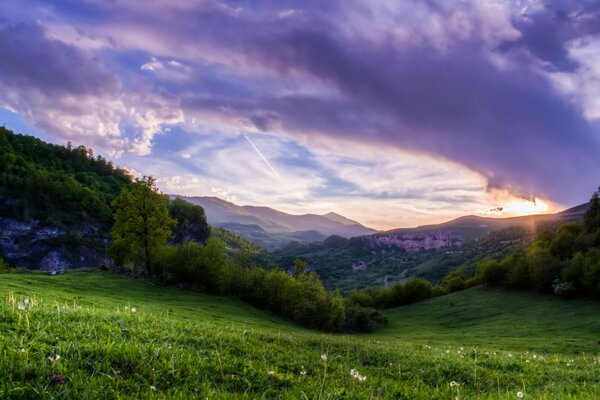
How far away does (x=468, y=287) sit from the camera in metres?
132

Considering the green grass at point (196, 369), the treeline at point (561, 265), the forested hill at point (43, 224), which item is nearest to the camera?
the green grass at point (196, 369)

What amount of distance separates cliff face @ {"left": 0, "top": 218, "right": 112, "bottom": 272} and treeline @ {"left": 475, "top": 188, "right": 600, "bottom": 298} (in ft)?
538

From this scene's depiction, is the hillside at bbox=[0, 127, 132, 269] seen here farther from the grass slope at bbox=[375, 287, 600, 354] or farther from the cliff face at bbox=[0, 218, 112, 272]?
the grass slope at bbox=[375, 287, 600, 354]

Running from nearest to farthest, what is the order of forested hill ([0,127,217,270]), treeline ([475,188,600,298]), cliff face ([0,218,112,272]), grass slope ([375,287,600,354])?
grass slope ([375,287,600,354])
treeline ([475,188,600,298])
cliff face ([0,218,112,272])
forested hill ([0,127,217,270])

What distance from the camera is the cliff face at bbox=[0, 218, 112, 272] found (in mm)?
170750

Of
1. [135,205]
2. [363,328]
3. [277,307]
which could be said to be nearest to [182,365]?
[135,205]

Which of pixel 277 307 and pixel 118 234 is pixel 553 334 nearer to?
pixel 277 307

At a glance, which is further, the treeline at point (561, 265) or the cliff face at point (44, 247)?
the cliff face at point (44, 247)

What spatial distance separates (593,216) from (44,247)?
221 m

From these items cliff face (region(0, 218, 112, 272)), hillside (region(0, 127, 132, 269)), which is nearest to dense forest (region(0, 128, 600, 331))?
cliff face (region(0, 218, 112, 272))

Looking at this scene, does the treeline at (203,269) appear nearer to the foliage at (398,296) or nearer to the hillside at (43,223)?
the foliage at (398,296)

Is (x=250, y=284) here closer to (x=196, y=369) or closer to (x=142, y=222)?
(x=142, y=222)

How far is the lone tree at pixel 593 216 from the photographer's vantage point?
375 feet

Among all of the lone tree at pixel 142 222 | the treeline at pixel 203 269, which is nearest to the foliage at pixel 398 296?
the treeline at pixel 203 269
